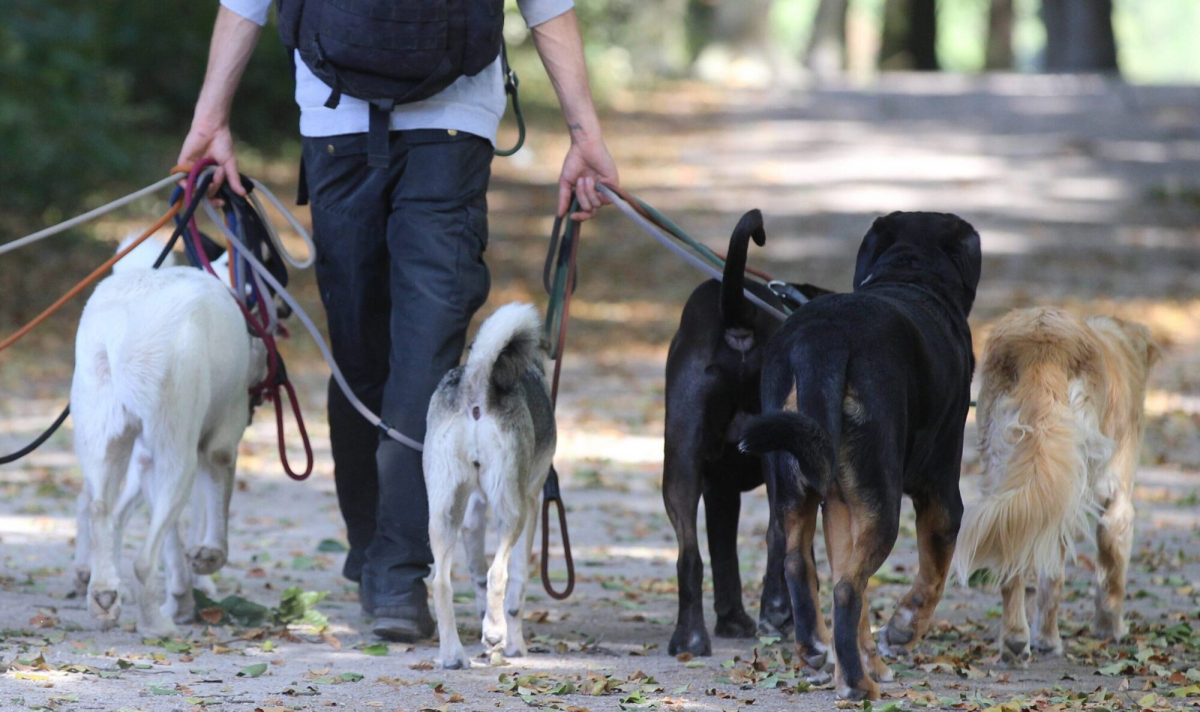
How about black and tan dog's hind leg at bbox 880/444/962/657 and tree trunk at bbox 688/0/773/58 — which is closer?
black and tan dog's hind leg at bbox 880/444/962/657

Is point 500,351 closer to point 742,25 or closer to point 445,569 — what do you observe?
point 445,569

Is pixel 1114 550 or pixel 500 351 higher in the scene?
pixel 500 351

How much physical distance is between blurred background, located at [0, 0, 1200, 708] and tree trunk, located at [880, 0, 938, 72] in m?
7.77

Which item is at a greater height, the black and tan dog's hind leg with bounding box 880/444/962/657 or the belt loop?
the belt loop

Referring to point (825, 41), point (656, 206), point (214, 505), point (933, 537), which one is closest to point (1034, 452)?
point (933, 537)

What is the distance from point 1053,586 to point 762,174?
57.3ft

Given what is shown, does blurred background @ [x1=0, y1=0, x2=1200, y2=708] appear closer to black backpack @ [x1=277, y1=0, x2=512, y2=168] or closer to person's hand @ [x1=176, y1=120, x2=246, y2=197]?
person's hand @ [x1=176, y1=120, x2=246, y2=197]

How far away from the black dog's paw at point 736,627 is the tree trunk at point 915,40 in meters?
36.8

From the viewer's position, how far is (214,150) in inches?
213

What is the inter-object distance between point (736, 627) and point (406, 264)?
1777mm

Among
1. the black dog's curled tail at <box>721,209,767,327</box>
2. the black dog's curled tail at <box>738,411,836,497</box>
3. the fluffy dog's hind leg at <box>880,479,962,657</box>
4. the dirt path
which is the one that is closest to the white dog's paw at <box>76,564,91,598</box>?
the dirt path

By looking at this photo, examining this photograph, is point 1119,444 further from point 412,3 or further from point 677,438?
point 412,3

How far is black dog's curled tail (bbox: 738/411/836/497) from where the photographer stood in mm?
3768

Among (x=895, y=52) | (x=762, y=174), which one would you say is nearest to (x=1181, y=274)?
(x=762, y=174)
